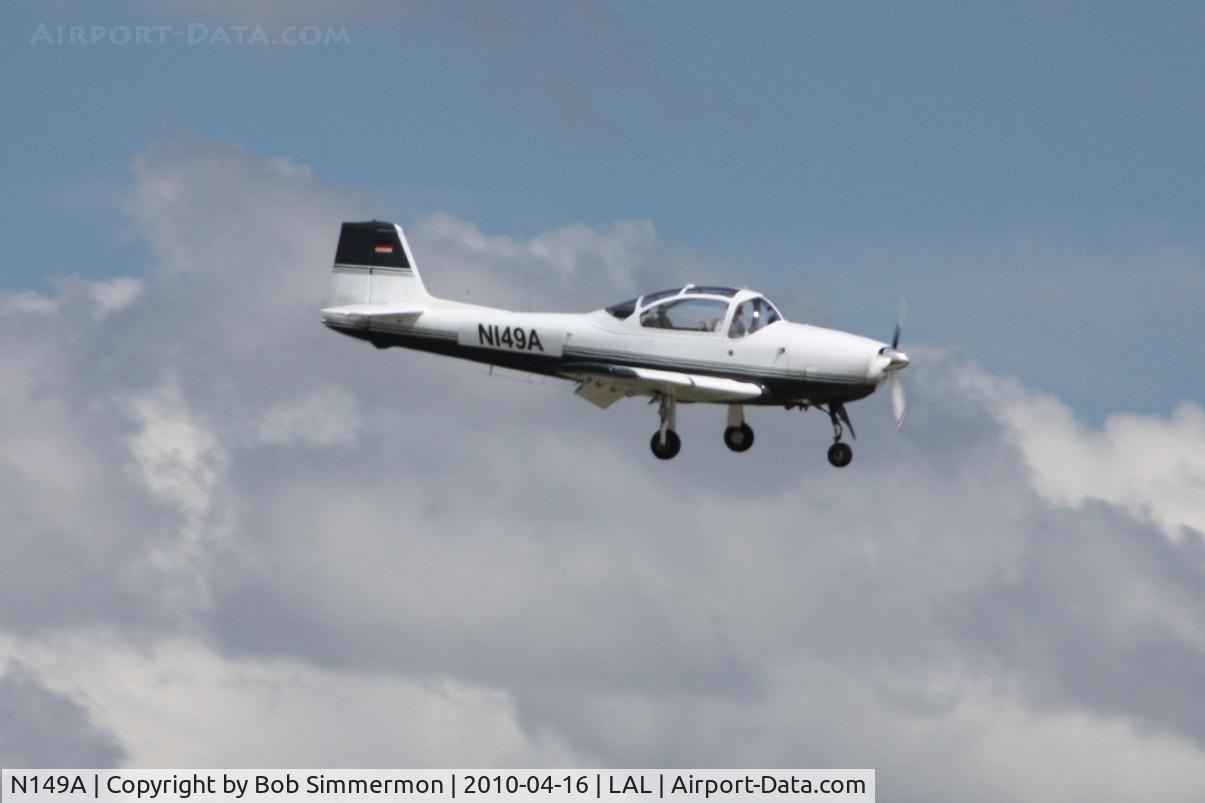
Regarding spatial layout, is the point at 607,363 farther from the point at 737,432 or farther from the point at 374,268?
the point at 374,268

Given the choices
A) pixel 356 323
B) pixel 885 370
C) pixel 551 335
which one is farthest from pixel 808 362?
A: pixel 356 323

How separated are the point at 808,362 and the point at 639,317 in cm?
300

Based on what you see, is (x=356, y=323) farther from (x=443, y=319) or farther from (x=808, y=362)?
(x=808, y=362)

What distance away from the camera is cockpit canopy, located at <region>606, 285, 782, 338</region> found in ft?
128

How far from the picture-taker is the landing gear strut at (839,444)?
3905cm

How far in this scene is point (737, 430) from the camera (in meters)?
40.7

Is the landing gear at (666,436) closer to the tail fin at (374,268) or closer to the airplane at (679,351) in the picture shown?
the airplane at (679,351)

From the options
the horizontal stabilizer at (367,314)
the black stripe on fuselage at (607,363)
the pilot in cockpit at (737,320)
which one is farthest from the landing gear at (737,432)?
the horizontal stabilizer at (367,314)

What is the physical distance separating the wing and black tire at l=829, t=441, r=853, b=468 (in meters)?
1.58

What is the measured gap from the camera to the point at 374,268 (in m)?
42.7

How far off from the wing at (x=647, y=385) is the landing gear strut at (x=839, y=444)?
4.70 ft

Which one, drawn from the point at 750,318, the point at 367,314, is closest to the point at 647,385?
the point at 750,318

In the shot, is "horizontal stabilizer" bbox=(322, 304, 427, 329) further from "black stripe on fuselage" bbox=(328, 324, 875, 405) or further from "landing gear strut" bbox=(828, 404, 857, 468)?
"landing gear strut" bbox=(828, 404, 857, 468)

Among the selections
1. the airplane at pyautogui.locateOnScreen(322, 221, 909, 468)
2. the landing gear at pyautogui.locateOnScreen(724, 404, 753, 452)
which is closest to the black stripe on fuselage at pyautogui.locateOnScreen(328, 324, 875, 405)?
the airplane at pyautogui.locateOnScreen(322, 221, 909, 468)
